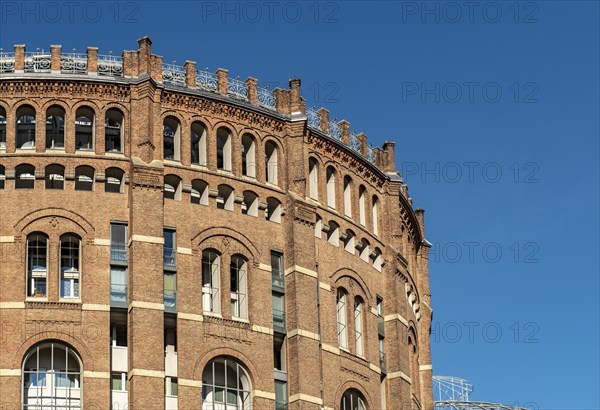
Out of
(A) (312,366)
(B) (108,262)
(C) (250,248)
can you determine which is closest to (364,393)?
(A) (312,366)

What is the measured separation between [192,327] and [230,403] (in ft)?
13.0

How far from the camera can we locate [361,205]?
265ft

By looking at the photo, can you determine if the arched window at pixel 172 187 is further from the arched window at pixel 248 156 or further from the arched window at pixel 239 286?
the arched window at pixel 248 156

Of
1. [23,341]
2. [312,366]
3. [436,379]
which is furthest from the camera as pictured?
[436,379]

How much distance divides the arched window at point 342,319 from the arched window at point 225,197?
302 inches

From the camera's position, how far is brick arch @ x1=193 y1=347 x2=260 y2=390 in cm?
6956

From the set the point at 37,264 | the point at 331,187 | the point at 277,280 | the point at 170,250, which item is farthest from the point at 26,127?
the point at 331,187

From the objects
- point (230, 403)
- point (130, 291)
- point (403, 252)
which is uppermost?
point (403, 252)

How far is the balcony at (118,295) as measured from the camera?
6931cm

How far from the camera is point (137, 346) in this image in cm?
6781

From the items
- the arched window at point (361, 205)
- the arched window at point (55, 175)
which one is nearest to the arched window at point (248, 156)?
the arched window at point (361, 205)

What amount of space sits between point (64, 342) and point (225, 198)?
11.1 metres

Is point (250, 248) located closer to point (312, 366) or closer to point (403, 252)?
point (312, 366)

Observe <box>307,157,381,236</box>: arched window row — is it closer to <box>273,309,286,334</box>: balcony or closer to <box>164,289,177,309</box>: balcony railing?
<box>273,309,286,334</box>: balcony
